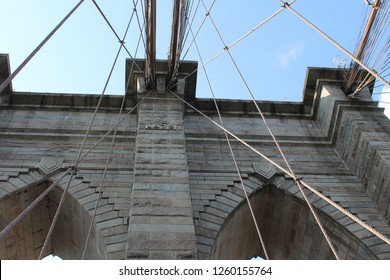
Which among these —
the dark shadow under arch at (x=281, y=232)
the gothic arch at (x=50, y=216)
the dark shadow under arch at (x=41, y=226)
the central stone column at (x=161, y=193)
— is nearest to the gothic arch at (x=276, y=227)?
the dark shadow under arch at (x=281, y=232)

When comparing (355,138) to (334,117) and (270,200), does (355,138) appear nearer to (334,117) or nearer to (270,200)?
(334,117)

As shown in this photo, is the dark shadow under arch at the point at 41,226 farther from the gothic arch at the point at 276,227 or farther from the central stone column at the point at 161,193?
the gothic arch at the point at 276,227

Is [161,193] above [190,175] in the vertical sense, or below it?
below

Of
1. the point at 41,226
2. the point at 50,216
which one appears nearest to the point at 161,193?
the point at 50,216

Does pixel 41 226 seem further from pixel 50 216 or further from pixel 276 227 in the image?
pixel 276 227

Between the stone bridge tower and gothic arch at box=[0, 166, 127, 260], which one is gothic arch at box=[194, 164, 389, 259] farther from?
gothic arch at box=[0, 166, 127, 260]
